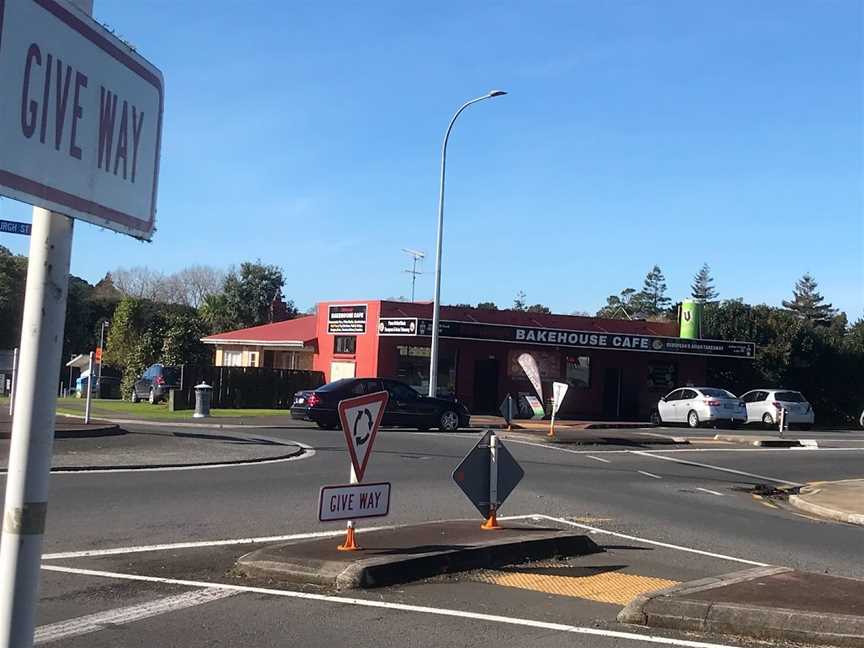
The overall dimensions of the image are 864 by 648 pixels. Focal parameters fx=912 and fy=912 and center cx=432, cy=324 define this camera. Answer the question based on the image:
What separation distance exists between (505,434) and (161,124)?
24.6 m

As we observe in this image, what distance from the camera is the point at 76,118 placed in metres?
2.54

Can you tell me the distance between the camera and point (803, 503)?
16.2 metres

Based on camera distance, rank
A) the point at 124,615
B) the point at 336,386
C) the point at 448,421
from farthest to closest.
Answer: the point at 448,421 → the point at 336,386 → the point at 124,615

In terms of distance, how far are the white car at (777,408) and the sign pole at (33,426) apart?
1431 inches

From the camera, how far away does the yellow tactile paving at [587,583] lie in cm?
782

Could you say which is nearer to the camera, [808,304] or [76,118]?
[76,118]

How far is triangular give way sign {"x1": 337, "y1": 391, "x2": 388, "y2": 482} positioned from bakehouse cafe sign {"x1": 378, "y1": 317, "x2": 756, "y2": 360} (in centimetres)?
2668

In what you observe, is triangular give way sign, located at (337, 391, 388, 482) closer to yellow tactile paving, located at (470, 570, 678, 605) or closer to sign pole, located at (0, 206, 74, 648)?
yellow tactile paving, located at (470, 570, 678, 605)

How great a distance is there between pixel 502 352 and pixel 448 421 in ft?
36.0

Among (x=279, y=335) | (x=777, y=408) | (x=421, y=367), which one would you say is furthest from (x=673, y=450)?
(x=279, y=335)

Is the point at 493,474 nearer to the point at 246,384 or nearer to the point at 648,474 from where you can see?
the point at 648,474

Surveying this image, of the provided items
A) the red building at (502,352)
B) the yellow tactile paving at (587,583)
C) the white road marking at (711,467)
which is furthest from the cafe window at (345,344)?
the yellow tactile paving at (587,583)

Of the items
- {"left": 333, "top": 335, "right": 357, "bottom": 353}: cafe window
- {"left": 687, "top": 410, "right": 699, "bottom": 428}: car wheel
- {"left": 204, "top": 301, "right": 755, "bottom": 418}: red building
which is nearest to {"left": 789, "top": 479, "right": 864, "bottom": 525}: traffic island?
{"left": 687, "top": 410, "right": 699, "bottom": 428}: car wheel

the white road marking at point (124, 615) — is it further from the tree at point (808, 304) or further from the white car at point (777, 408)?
the tree at point (808, 304)
